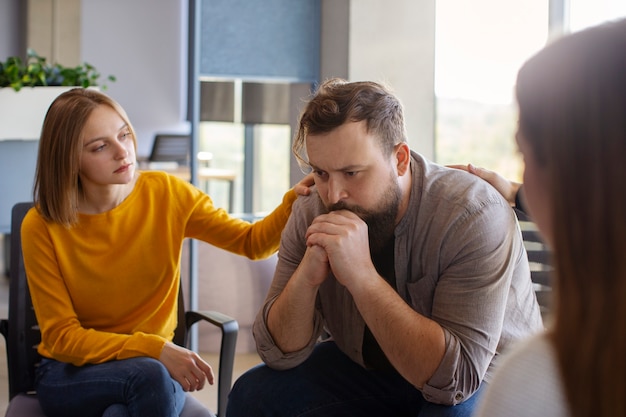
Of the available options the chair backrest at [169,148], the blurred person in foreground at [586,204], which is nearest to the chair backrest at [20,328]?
the blurred person in foreground at [586,204]

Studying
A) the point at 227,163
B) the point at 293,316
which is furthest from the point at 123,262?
the point at 227,163

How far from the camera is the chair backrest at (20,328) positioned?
6.86 ft

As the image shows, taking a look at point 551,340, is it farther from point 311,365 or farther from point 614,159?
point 311,365

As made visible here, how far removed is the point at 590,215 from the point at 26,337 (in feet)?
5.71

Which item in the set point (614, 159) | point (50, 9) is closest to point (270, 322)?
point (614, 159)

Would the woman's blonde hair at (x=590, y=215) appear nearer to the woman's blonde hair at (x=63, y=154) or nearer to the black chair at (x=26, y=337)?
the black chair at (x=26, y=337)

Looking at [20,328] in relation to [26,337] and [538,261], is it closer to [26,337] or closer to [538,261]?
[26,337]

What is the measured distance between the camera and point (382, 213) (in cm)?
180

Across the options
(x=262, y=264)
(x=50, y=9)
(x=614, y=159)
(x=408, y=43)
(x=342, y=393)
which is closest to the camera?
(x=614, y=159)

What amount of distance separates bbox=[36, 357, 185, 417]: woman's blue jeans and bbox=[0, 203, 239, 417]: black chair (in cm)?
8

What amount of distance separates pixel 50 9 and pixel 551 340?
8.38 meters

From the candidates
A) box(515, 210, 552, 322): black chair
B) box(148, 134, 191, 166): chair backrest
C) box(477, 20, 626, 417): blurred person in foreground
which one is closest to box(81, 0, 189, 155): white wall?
box(148, 134, 191, 166): chair backrest

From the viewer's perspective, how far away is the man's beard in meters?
1.80

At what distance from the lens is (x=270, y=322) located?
6.10 ft
